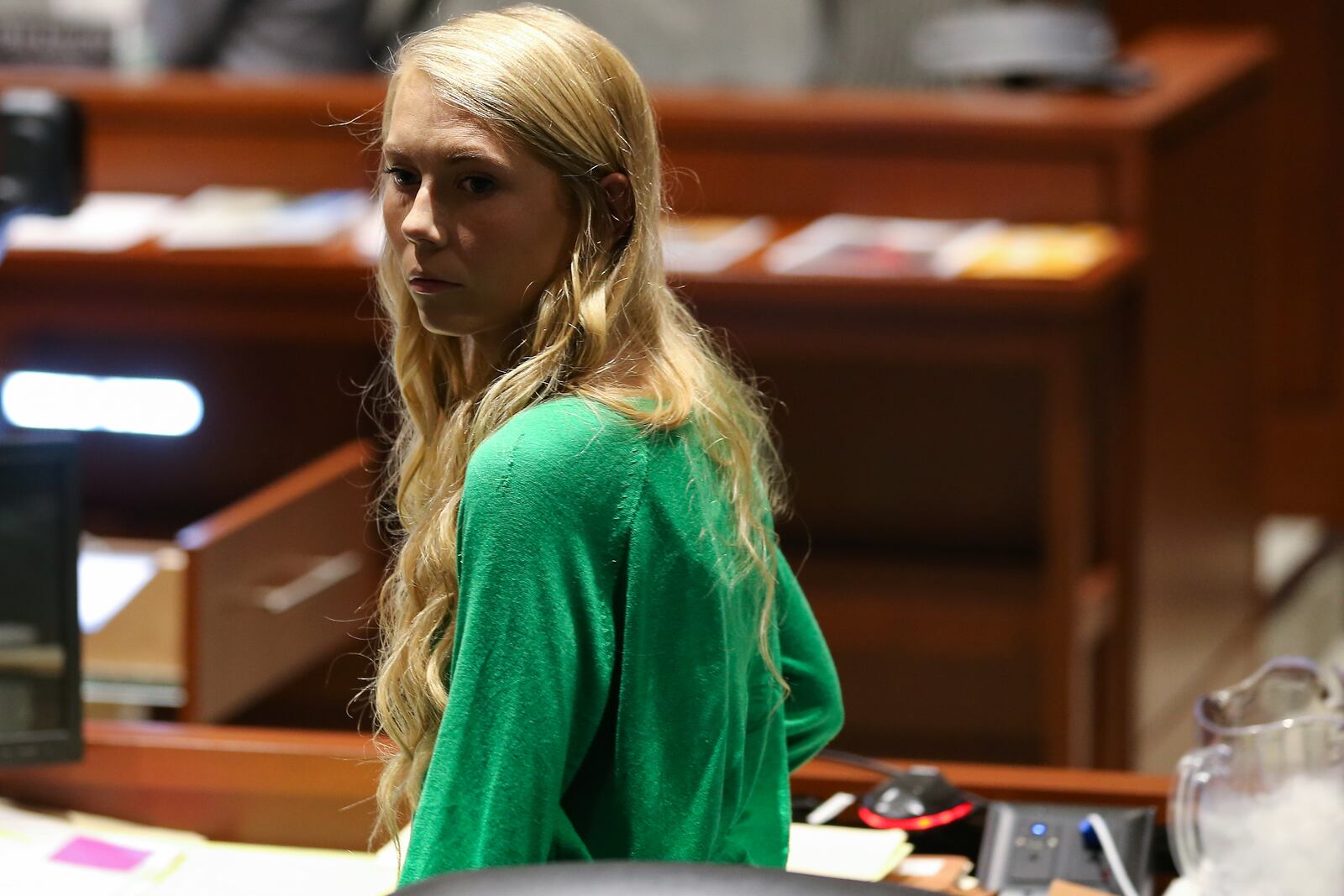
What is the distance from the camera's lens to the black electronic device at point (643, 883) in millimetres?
873

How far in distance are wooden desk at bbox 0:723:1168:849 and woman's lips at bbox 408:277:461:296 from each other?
62 cm

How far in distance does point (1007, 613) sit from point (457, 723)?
6.99 feet

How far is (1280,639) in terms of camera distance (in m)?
4.28

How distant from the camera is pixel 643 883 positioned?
2.90 feet

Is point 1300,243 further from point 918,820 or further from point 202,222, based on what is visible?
point 918,820

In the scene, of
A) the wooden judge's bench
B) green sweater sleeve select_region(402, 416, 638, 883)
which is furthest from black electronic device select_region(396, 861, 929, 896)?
the wooden judge's bench

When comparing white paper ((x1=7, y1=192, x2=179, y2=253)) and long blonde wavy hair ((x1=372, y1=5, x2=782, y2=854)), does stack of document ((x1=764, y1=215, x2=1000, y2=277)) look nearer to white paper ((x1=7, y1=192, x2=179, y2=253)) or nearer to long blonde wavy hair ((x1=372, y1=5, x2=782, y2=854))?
white paper ((x1=7, y1=192, x2=179, y2=253))

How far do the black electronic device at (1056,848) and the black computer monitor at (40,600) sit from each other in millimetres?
871

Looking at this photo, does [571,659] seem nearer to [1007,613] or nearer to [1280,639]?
[1007,613]

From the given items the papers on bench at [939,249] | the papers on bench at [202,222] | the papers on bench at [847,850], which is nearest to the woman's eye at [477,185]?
the papers on bench at [847,850]

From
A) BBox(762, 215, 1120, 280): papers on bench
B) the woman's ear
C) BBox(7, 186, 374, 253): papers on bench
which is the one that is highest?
BBox(7, 186, 374, 253): papers on bench

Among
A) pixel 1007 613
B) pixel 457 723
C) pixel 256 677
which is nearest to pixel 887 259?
pixel 1007 613

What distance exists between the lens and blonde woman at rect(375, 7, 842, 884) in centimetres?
112

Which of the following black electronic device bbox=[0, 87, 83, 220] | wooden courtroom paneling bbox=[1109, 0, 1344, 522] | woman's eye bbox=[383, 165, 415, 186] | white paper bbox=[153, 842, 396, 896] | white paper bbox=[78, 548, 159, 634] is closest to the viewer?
woman's eye bbox=[383, 165, 415, 186]
